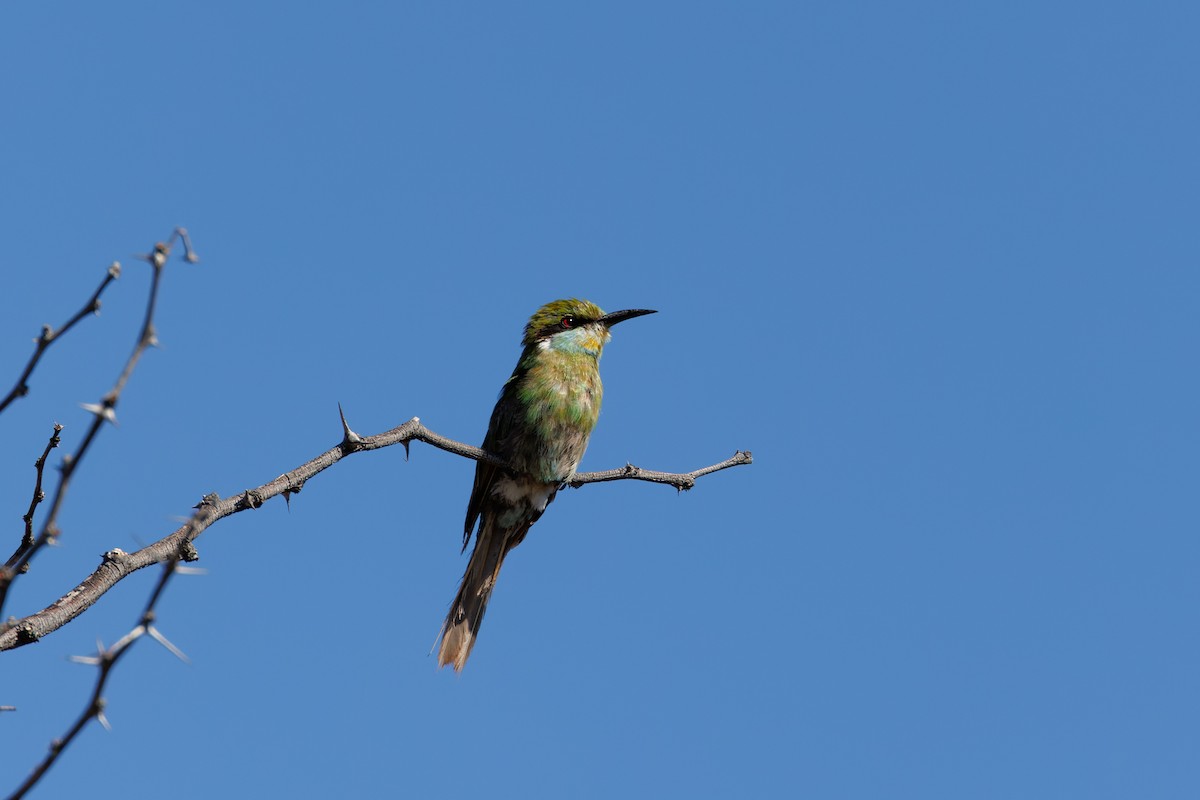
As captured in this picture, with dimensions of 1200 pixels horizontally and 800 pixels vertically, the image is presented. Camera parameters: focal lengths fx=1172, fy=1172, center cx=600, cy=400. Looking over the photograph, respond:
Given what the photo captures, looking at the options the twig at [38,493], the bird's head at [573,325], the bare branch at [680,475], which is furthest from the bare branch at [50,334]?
the bird's head at [573,325]

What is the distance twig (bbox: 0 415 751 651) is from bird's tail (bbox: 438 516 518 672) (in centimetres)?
220

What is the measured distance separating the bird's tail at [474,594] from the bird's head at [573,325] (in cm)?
112

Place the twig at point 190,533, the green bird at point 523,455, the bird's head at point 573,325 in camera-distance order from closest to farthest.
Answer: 1. the twig at point 190,533
2. the green bird at point 523,455
3. the bird's head at point 573,325

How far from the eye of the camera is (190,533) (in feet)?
4.61

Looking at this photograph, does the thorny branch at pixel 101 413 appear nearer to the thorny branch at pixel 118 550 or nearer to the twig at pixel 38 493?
the thorny branch at pixel 118 550

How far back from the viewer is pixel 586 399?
6484 mm

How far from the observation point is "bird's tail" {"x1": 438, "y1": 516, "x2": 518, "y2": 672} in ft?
19.5

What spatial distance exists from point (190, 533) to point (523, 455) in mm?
4829

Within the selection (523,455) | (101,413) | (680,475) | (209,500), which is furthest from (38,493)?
(523,455)

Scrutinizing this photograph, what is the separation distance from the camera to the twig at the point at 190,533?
199 centimetres

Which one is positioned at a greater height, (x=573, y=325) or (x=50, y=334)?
(x=573, y=325)

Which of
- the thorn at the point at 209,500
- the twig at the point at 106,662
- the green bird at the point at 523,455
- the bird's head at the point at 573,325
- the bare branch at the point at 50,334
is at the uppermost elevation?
the bird's head at the point at 573,325

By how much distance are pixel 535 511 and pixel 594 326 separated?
120 cm

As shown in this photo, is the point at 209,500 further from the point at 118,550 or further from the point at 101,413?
the point at 101,413
